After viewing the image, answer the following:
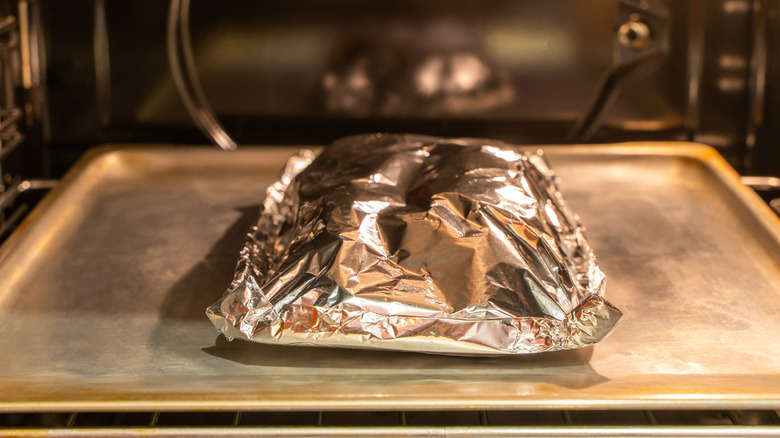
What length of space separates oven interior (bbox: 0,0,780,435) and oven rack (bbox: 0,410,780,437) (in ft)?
1.56

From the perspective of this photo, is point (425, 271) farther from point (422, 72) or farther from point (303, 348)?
point (422, 72)

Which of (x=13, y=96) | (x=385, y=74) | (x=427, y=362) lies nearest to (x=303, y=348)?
(x=427, y=362)

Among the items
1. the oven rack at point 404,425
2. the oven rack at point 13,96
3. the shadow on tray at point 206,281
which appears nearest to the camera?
the oven rack at point 404,425

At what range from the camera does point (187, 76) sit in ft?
4.23

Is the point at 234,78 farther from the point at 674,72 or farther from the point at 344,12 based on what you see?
the point at 674,72

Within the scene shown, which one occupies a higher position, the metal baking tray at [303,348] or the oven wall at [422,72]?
the oven wall at [422,72]

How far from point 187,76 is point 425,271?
0.66 meters

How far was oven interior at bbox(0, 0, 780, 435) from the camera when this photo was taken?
1.26 m

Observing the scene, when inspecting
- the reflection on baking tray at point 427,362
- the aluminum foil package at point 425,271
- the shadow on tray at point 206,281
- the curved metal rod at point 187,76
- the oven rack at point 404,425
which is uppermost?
the curved metal rod at point 187,76

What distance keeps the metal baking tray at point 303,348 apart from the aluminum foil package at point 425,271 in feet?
0.17

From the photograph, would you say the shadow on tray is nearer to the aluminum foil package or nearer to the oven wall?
the aluminum foil package

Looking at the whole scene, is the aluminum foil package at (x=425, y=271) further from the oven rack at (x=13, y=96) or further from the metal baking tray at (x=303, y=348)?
the oven rack at (x=13, y=96)

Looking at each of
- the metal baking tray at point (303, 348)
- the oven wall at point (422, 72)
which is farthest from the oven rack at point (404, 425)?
the oven wall at point (422, 72)

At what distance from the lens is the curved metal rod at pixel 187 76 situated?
126 cm
